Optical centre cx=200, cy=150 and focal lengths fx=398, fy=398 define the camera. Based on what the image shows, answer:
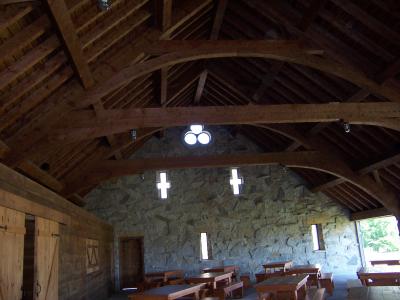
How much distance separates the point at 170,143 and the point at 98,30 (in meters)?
7.86

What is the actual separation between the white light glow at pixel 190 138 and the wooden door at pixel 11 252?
7.95 metres

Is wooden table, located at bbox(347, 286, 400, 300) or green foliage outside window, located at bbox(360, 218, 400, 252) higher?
green foliage outside window, located at bbox(360, 218, 400, 252)

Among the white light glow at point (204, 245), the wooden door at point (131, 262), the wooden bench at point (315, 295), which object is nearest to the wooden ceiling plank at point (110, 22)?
the wooden bench at point (315, 295)

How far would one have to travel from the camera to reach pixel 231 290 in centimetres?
823

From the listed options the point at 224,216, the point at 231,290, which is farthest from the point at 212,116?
the point at 224,216

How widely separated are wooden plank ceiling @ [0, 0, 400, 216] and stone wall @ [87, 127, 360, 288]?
2242mm

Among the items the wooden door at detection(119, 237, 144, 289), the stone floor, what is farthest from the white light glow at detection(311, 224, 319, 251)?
the wooden door at detection(119, 237, 144, 289)

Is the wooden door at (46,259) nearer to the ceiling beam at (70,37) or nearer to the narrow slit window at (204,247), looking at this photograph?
the ceiling beam at (70,37)

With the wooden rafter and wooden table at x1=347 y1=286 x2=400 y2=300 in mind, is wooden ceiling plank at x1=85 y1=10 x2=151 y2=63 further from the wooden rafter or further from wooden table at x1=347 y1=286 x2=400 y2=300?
wooden table at x1=347 y1=286 x2=400 y2=300

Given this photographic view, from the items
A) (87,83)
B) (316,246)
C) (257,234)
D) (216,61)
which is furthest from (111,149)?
(316,246)

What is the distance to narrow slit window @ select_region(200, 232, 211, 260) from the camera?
12.6 metres

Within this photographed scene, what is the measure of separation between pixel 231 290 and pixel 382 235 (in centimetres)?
1336

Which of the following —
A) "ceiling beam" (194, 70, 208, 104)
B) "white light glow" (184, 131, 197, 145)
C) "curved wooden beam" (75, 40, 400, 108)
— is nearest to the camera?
"curved wooden beam" (75, 40, 400, 108)

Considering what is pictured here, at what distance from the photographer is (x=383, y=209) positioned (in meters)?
11.0
